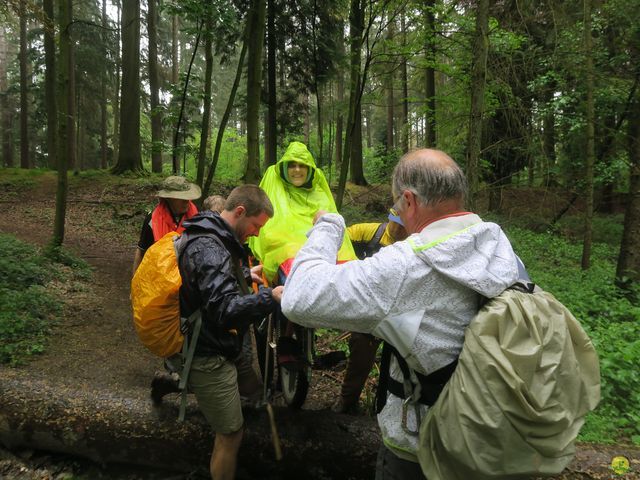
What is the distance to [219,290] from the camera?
2275 mm

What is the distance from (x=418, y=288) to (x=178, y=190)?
145 inches

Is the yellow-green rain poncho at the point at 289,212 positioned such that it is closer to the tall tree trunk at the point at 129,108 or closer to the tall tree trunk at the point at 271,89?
the tall tree trunk at the point at 271,89

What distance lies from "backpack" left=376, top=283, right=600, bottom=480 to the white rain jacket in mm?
86

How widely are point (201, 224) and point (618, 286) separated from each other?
8085 millimetres

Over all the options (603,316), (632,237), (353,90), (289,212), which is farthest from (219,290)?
(632,237)

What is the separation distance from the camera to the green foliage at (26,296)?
5035 millimetres

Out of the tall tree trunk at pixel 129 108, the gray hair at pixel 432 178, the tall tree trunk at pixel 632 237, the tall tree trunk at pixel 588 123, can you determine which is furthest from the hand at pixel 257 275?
the tall tree trunk at pixel 129 108

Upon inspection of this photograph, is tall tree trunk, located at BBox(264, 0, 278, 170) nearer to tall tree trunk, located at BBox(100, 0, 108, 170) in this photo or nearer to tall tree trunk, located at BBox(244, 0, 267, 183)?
tall tree trunk, located at BBox(244, 0, 267, 183)

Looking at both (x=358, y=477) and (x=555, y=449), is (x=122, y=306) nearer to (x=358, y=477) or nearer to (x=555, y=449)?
(x=358, y=477)

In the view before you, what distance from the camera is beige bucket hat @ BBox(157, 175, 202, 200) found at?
176 inches

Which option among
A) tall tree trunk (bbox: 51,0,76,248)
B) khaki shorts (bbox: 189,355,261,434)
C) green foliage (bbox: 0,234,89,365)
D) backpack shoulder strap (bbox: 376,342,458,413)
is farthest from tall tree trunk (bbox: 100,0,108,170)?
backpack shoulder strap (bbox: 376,342,458,413)

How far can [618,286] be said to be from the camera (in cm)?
765

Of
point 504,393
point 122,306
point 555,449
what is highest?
point 504,393

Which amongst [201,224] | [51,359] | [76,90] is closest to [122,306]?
[51,359]
